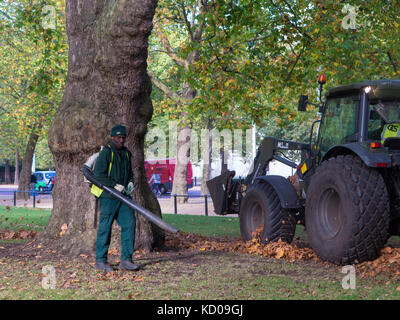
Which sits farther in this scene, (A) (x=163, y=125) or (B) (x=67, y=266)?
(A) (x=163, y=125)

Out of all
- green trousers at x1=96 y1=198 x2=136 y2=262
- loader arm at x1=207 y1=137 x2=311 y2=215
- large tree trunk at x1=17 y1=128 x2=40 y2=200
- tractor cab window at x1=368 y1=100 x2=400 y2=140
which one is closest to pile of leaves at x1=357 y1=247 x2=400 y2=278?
tractor cab window at x1=368 y1=100 x2=400 y2=140

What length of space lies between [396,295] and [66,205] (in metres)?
5.61

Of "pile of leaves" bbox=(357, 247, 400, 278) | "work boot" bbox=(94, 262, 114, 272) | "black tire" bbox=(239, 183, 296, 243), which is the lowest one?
"work boot" bbox=(94, 262, 114, 272)

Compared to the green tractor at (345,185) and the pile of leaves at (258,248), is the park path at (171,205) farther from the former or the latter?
the green tractor at (345,185)

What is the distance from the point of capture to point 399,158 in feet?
25.5

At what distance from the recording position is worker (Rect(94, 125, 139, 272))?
781 centimetres

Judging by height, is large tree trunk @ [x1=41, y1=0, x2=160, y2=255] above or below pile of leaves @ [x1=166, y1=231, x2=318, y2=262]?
above

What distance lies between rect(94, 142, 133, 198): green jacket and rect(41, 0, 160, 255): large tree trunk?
4.64ft

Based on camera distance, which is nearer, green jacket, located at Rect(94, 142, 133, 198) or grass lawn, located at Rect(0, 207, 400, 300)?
grass lawn, located at Rect(0, 207, 400, 300)

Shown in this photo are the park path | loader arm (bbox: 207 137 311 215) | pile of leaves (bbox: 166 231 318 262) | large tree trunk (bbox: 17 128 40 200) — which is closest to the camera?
pile of leaves (bbox: 166 231 318 262)

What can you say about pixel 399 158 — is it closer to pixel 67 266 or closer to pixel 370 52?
pixel 67 266

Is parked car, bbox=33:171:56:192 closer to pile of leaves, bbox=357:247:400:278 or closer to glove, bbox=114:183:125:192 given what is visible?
glove, bbox=114:183:125:192
